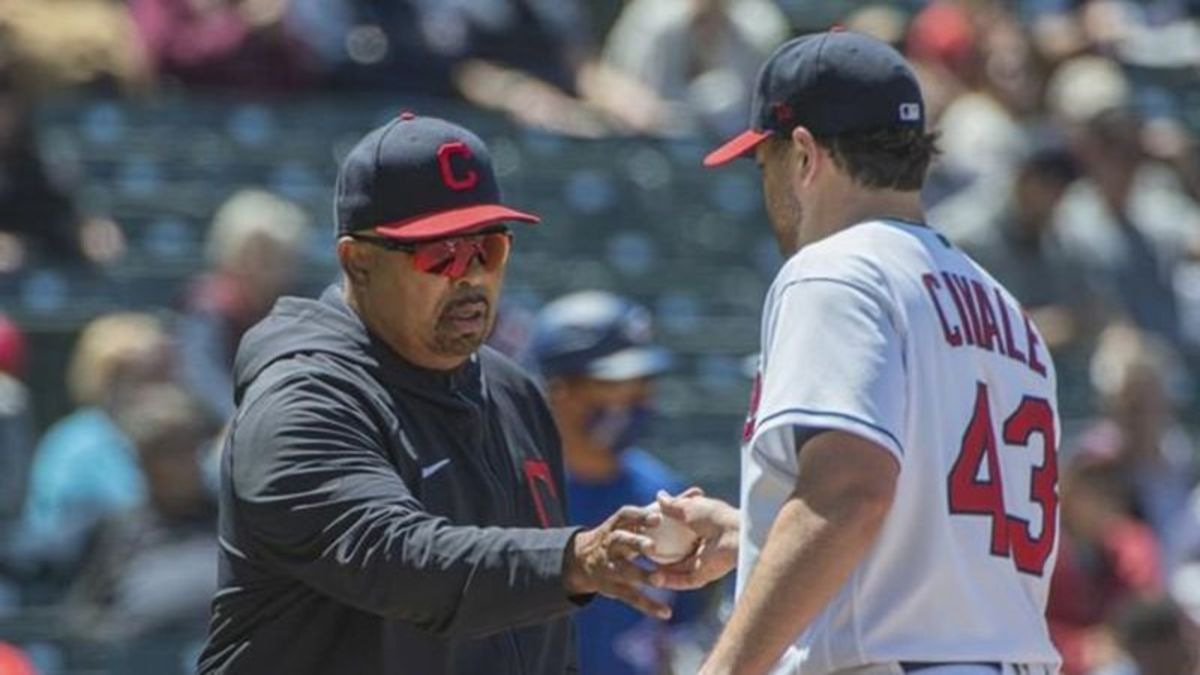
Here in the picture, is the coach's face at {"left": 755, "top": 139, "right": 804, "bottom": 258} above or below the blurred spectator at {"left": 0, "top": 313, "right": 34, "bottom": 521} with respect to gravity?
above

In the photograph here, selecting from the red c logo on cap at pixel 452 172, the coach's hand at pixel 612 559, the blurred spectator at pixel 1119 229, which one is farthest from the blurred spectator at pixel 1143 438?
the coach's hand at pixel 612 559

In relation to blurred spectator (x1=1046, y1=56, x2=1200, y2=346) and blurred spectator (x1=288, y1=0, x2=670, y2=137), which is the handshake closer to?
blurred spectator (x1=1046, y1=56, x2=1200, y2=346)

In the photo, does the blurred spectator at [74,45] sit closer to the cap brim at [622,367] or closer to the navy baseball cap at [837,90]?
the cap brim at [622,367]

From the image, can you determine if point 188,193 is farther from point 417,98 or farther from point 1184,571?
point 1184,571

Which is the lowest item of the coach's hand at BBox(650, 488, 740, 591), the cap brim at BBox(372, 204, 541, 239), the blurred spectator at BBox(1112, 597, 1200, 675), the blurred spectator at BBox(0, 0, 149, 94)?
the blurred spectator at BBox(1112, 597, 1200, 675)

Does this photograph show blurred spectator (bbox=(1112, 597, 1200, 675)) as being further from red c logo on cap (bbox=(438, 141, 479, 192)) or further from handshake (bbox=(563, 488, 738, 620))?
red c logo on cap (bbox=(438, 141, 479, 192))

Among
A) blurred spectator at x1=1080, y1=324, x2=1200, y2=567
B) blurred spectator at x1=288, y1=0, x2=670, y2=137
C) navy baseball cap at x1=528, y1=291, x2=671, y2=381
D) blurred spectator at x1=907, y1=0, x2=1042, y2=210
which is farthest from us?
blurred spectator at x1=907, y1=0, x2=1042, y2=210

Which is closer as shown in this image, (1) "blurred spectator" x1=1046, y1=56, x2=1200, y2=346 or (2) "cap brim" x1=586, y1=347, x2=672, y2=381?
(2) "cap brim" x1=586, y1=347, x2=672, y2=381

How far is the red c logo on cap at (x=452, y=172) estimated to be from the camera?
163 inches

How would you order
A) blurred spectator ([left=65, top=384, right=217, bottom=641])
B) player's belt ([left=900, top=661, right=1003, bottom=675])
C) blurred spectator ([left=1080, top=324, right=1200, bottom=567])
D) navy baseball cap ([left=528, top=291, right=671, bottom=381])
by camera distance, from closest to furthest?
player's belt ([left=900, top=661, right=1003, bottom=675]) → navy baseball cap ([left=528, top=291, right=671, bottom=381]) → blurred spectator ([left=65, top=384, right=217, bottom=641]) → blurred spectator ([left=1080, top=324, right=1200, bottom=567])

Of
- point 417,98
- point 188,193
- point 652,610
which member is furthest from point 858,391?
point 417,98

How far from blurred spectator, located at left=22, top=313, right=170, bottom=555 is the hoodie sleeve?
14.2 feet

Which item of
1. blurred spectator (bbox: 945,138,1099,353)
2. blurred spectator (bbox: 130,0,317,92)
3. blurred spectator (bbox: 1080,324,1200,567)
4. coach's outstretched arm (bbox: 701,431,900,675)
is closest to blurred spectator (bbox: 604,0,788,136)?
blurred spectator (bbox: 945,138,1099,353)

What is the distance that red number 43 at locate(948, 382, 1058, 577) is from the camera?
3.84m
